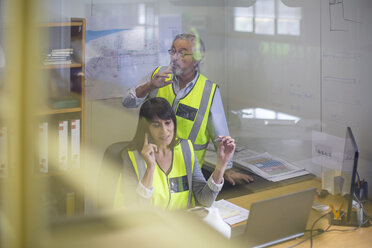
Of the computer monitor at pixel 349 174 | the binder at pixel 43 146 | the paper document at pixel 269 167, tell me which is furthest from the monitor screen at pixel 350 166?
the binder at pixel 43 146

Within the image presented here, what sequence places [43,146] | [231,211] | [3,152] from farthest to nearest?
[231,211], [43,146], [3,152]

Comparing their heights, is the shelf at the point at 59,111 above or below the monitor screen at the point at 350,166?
above

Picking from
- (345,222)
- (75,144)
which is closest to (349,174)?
(345,222)

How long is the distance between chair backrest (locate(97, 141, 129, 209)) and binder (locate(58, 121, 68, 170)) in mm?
134

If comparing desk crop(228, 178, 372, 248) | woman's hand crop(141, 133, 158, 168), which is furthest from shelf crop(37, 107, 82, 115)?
desk crop(228, 178, 372, 248)

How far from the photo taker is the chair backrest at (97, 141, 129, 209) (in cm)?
122

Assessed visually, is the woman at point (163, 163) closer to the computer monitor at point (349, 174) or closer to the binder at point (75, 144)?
the binder at point (75, 144)

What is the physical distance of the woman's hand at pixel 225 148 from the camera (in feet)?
5.10

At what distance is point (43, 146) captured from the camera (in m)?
0.99

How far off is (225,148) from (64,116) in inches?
26.9

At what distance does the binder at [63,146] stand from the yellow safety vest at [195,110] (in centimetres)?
39

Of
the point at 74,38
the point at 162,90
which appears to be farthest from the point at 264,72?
the point at 74,38

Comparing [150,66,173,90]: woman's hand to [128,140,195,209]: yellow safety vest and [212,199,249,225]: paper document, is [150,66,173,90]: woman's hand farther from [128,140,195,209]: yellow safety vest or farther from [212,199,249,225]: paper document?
[212,199,249,225]: paper document

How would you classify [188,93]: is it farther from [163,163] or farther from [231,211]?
[231,211]
